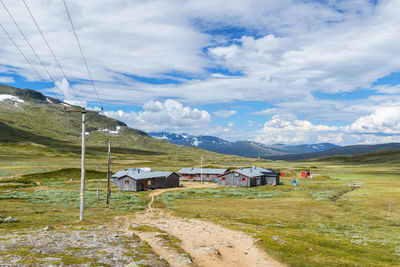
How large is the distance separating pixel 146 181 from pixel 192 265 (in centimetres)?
7395

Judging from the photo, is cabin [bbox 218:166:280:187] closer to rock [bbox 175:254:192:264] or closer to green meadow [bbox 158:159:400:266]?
green meadow [bbox 158:159:400:266]

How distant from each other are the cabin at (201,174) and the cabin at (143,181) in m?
24.9

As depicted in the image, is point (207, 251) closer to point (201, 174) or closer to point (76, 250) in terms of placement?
point (76, 250)

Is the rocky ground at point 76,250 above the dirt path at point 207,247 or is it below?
above

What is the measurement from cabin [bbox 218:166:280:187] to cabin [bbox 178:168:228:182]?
1132cm

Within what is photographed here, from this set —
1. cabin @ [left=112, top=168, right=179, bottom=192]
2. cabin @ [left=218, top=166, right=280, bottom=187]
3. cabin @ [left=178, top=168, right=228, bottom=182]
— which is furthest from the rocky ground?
cabin @ [left=178, top=168, right=228, bottom=182]

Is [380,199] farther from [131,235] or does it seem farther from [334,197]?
[131,235]

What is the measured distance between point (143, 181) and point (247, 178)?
3944 cm

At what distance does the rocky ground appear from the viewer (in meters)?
18.2

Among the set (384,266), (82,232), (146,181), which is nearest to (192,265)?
(82,232)

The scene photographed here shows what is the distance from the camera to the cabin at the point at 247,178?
106 metres

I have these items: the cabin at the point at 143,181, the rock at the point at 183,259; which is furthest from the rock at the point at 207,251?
the cabin at the point at 143,181

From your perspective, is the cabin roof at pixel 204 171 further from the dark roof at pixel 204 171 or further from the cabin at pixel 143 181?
the cabin at pixel 143 181

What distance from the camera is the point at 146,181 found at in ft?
303
